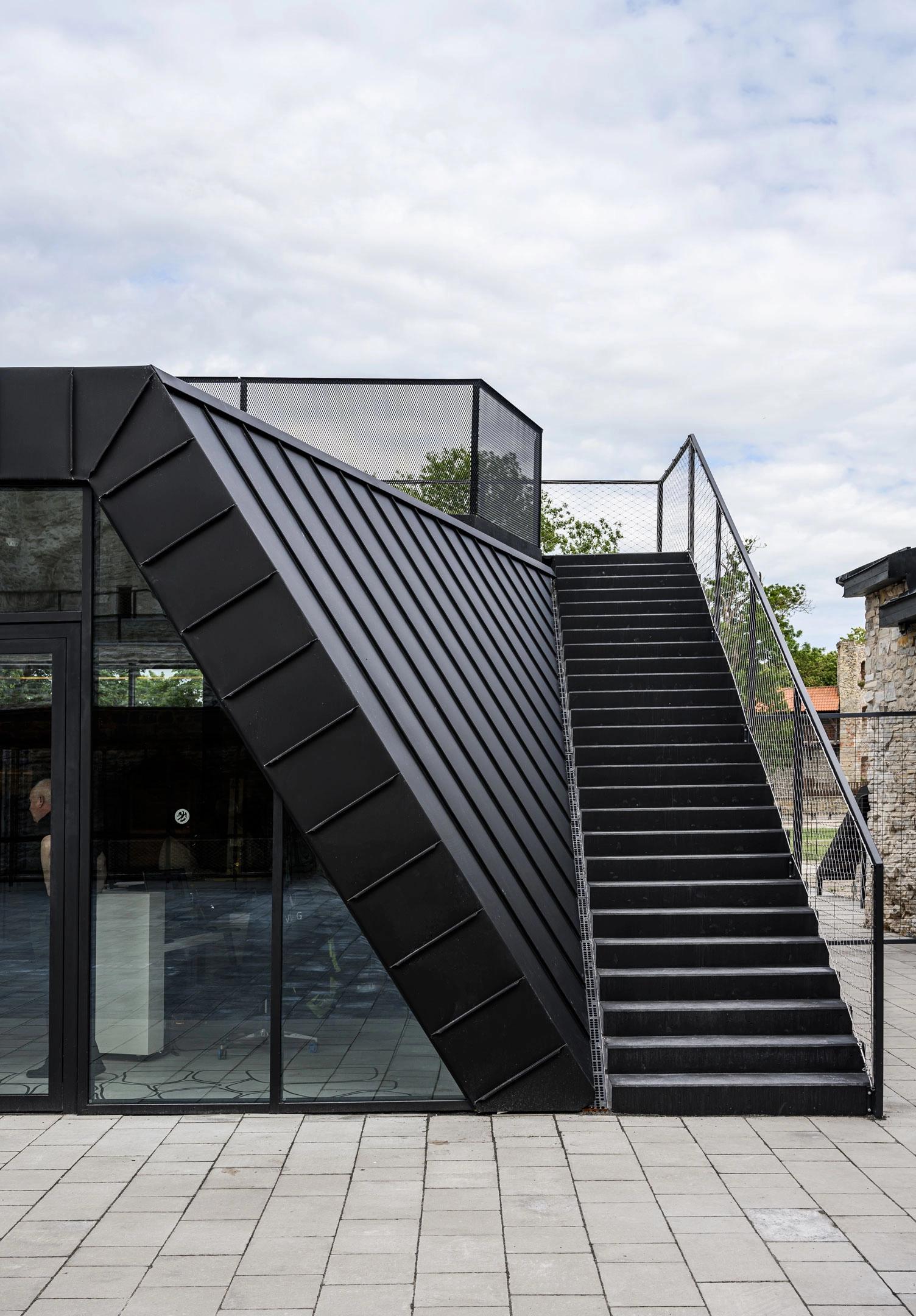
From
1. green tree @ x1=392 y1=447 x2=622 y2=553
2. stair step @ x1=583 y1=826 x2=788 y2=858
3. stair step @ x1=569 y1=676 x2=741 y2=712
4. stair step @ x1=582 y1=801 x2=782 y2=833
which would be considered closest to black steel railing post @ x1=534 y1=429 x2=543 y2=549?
green tree @ x1=392 y1=447 x2=622 y2=553

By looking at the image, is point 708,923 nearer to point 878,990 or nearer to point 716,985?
point 716,985

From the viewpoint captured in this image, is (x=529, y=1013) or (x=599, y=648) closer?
(x=529, y=1013)

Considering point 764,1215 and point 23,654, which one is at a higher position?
point 23,654

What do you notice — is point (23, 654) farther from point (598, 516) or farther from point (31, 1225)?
point (598, 516)

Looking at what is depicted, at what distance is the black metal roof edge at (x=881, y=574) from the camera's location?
1248 centimetres

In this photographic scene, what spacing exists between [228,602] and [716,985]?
3951 mm

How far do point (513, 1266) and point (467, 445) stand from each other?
28.2 ft

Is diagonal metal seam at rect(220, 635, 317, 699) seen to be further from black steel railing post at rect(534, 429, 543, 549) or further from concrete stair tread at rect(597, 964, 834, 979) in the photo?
black steel railing post at rect(534, 429, 543, 549)

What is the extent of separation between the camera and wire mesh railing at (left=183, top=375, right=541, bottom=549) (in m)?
11.6

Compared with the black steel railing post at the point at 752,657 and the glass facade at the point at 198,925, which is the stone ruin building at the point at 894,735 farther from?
the glass facade at the point at 198,925

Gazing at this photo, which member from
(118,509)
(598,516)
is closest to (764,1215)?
(118,509)

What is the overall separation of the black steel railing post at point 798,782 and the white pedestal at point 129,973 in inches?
181

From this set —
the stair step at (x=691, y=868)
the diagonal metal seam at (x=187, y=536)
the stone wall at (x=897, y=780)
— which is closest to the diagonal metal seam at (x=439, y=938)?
the stair step at (x=691, y=868)

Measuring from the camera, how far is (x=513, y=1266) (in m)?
4.39
